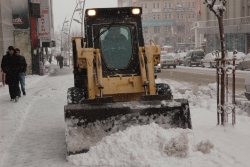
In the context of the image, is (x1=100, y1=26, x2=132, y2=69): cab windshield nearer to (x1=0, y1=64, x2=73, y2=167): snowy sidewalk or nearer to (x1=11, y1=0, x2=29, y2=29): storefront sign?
(x1=0, y1=64, x2=73, y2=167): snowy sidewalk

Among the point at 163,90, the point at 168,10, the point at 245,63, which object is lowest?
the point at 245,63

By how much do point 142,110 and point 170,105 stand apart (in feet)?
1.47

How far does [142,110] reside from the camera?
5.99m

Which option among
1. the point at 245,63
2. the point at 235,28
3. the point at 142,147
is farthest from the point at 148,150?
the point at 235,28

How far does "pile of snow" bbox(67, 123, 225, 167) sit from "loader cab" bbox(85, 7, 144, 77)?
1.81 meters

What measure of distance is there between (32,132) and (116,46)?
8.28 feet

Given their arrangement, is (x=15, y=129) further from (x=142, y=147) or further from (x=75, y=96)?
(x=142, y=147)

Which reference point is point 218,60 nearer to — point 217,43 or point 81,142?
point 81,142

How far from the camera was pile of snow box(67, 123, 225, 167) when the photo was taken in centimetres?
545

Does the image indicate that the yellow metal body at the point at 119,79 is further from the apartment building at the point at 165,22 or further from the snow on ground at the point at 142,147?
the apartment building at the point at 165,22

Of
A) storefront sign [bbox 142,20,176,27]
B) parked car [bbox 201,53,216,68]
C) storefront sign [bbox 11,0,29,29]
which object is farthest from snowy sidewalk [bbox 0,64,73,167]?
storefront sign [bbox 142,20,176,27]

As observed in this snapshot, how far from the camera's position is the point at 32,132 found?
8.09 meters

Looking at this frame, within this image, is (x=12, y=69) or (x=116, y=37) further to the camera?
(x=12, y=69)

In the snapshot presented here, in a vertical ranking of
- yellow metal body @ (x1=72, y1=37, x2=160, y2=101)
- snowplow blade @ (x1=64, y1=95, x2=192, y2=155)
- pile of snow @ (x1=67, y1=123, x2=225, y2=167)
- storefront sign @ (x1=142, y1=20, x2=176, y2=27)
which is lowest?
pile of snow @ (x1=67, y1=123, x2=225, y2=167)
